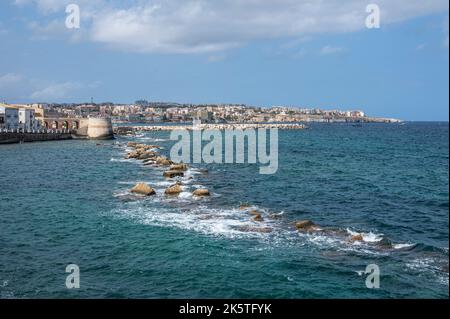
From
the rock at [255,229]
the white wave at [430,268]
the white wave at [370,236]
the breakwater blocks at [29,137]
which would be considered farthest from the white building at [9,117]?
the white wave at [430,268]

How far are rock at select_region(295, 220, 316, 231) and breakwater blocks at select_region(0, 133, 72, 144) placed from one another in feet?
259

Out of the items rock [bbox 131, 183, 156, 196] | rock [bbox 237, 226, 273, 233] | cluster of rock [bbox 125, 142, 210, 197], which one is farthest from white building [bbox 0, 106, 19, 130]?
rock [bbox 237, 226, 273, 233]

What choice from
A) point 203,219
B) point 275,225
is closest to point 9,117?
point 203,219

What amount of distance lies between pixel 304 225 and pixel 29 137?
8415cm

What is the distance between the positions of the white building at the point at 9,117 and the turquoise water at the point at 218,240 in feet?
219

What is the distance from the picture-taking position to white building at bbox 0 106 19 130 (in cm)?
10206

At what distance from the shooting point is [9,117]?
10381 cm

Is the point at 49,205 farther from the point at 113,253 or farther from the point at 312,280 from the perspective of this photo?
the point at 312,280

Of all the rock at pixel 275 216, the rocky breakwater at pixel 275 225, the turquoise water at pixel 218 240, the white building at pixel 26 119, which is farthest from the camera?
the white building at pixel 26 119

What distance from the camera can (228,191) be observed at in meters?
38.1

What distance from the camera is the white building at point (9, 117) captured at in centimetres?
10206

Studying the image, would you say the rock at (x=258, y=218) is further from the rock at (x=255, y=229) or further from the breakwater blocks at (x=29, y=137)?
the breakwater blocks at (x=29, y=137)

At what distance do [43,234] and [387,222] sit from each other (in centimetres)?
1917

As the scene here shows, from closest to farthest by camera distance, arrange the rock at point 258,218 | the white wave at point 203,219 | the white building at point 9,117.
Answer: the white wave at point 203,219 → the rock at point 258,218 → the white building at point 9,117
